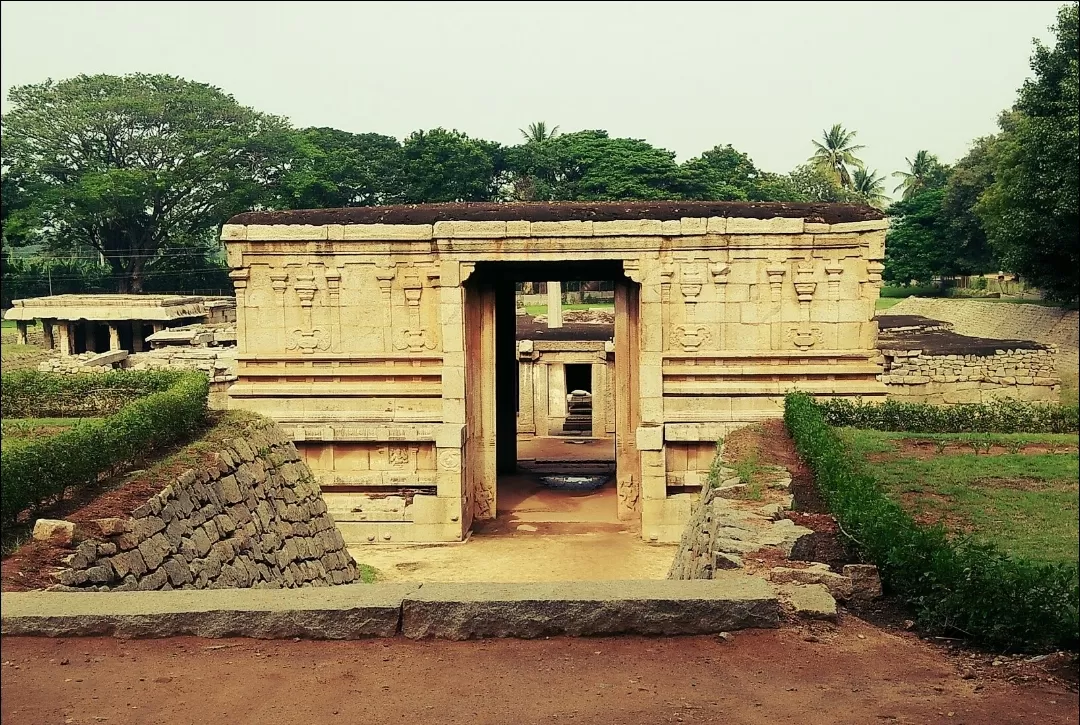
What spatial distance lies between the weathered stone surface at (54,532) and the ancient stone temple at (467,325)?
8.30 meters

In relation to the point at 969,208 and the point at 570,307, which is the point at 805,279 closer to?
the point at 969,208

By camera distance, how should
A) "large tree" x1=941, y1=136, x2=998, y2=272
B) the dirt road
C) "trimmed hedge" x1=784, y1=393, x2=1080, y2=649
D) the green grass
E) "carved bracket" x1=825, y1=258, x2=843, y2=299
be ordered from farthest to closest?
the green grass < "large tree" x1=941, y1=136, x2=998, y2=272 < "carved bracket" x1=825, y1=258, x2=843, y2=299 < "trimmed hedge" x1=784, y1=393, x2=1080, y2=649 < the dirt road

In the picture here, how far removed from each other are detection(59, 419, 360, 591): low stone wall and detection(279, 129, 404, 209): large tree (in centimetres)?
1992

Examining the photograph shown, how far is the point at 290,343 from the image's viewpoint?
17.6 m

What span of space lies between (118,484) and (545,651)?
→ 6.26 meters

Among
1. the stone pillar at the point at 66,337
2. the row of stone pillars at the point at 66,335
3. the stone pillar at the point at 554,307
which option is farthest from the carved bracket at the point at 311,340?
the stone pillar at the point at 66,337

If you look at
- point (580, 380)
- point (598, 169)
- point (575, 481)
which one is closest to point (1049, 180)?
point (575, 481)

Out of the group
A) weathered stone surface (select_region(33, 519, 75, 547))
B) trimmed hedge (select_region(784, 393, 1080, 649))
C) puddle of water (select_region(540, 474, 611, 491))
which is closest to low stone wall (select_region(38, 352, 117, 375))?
puddle of water (select_region(540, 474, 611, 491))

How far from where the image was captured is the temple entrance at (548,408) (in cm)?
1859

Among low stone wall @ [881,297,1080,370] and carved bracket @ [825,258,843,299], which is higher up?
carved bracket @ [825,258,843,299]

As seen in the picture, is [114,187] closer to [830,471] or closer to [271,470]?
[271,470]

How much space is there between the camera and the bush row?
15250 mm

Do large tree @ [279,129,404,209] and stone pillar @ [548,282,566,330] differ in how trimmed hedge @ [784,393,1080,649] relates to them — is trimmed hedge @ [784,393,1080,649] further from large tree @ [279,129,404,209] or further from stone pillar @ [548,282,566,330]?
large tree @ [279,129,404,209]

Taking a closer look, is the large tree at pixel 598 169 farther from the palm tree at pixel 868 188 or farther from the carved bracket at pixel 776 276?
the carved bracket at pixel 776 276
